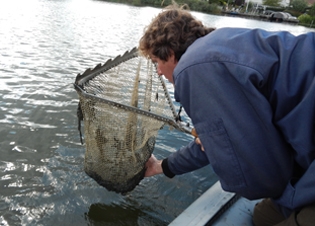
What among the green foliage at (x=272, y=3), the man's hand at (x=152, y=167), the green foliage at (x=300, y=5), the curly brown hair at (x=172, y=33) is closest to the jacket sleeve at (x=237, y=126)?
the curly brown hair at (x=172, y=33)

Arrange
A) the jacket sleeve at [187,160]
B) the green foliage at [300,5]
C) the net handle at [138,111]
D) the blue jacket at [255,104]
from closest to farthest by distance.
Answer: the blue jacket at [255,104], the net handle at [138,111], the jacket sleeve at [187,160], the green foliage at [300,5]

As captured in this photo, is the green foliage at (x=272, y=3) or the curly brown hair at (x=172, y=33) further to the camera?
the green foliage at (x=272, y=3)

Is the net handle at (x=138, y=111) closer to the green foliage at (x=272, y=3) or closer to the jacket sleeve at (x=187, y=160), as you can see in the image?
the jacket sleeve at (x=187, y=160)

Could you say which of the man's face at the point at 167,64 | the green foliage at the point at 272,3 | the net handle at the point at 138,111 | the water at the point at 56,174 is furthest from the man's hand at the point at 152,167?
the green foliage at the point at 272,3

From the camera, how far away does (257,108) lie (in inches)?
51.7

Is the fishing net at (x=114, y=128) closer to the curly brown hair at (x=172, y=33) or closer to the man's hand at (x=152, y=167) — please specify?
the man's hand at (x=152, y=167)

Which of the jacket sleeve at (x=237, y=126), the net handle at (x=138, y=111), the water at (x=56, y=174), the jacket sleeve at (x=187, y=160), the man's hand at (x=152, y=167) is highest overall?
the jacket sleeve at (x=237, y=126)

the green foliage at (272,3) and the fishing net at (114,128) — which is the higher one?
the green foliage at (272,3)

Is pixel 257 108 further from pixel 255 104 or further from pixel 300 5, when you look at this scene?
pixel 300 5

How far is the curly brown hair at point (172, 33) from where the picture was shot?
1.69 m

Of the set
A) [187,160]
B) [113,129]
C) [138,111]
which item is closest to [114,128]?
[113,129]

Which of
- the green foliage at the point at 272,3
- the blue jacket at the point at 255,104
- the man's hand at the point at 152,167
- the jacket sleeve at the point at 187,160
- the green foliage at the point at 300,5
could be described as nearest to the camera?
the blue jacket at the point at 255,104

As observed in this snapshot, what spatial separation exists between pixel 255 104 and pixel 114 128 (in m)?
1.52

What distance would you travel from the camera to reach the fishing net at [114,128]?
2361 millimetres
